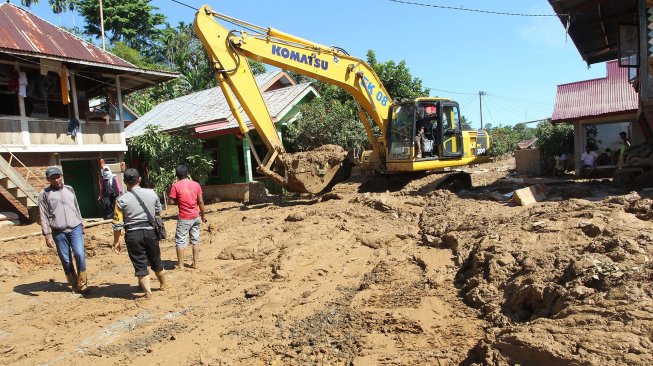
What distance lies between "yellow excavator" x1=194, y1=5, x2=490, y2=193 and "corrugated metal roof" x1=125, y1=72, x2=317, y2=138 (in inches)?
209

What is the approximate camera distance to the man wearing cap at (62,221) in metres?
5.74

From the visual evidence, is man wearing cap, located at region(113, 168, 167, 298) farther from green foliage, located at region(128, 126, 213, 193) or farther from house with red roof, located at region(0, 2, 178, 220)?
green foliage, located at region(128, 126, 213, 193)

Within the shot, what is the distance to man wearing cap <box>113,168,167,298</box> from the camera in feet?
17.8

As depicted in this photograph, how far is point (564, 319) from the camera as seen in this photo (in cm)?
311

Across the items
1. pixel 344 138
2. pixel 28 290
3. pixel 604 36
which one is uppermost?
pixel 604 36

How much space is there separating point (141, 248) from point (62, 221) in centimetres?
121

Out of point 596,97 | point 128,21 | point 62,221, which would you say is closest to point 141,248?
point 62,221

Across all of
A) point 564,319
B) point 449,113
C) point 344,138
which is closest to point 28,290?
point 564,319

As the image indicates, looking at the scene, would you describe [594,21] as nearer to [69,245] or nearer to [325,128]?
[325,128]

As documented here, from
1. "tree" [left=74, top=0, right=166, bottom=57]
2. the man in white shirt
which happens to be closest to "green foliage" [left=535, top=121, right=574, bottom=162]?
the man in white shirt

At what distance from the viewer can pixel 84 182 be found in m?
15.4

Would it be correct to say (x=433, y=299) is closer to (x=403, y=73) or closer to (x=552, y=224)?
(x=552, y=224)

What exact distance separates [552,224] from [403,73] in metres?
16.4

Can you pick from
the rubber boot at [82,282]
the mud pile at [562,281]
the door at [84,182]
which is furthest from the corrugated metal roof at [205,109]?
the mud pile at [562,281]
